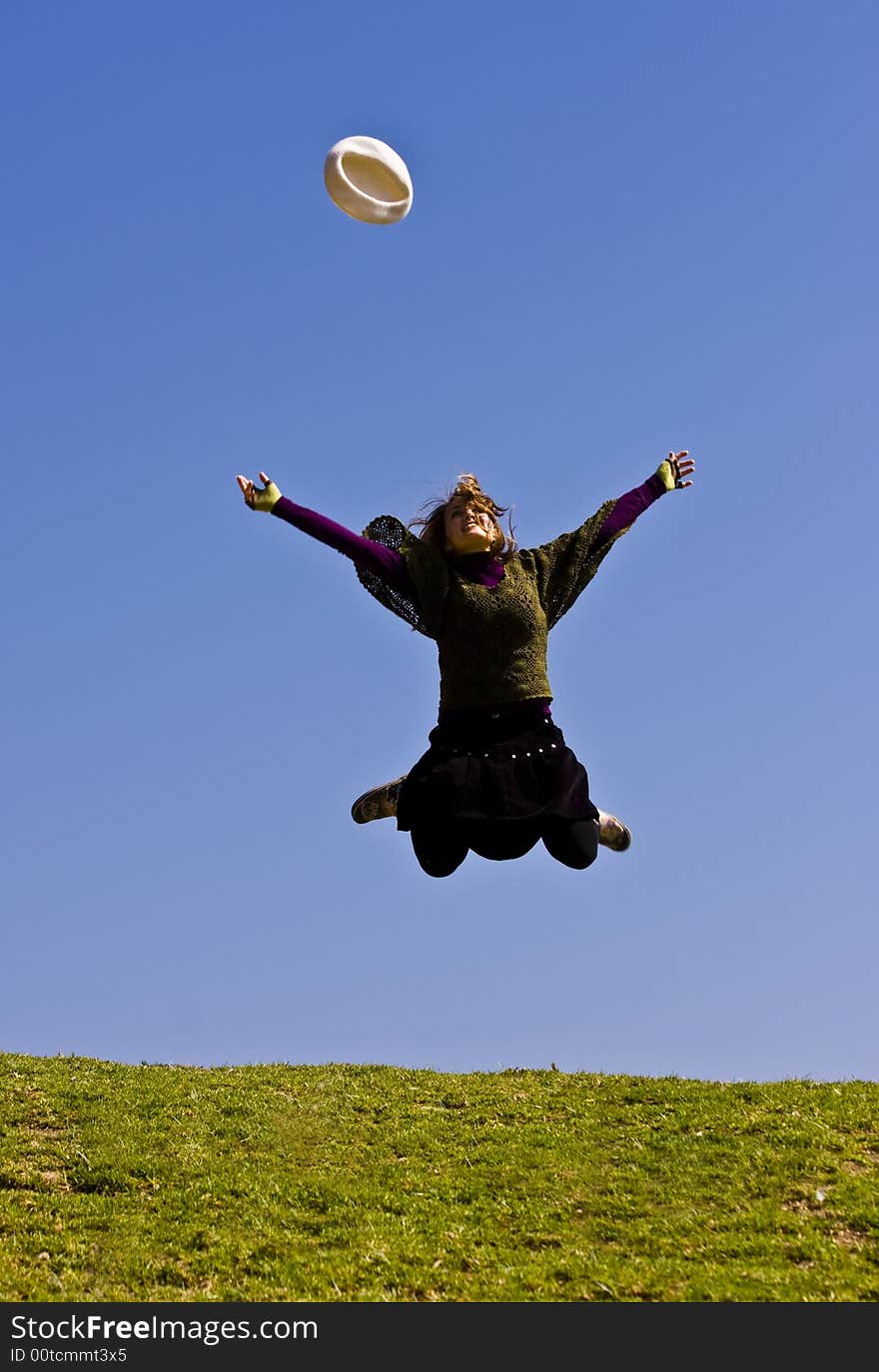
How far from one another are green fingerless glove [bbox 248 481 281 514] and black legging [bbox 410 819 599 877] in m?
2.54

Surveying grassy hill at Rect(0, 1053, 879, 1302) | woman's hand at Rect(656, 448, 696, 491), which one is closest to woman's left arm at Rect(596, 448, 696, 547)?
woman's hand at Rect(656, 448, 696, 491)

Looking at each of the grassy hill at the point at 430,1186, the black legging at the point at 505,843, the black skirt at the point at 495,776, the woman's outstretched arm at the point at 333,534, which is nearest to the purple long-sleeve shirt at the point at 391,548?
the woman's outstretched arm at the point at 333,534

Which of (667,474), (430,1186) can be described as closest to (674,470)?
(667,474)

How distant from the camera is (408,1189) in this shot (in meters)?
16.1

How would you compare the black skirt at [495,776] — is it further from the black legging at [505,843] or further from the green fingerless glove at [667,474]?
the green fingerless glove at [667,474]

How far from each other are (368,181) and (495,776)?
431 cm

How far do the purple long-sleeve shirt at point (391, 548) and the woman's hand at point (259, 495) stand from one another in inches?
2.4

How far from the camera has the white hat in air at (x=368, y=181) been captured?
10.4 m

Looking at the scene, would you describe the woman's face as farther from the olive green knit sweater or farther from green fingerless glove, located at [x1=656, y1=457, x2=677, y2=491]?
green fingerless glove, located at [x1=656, y1=457, x2=677, y2=491]

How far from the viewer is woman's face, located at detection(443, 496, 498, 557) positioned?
11.3m
